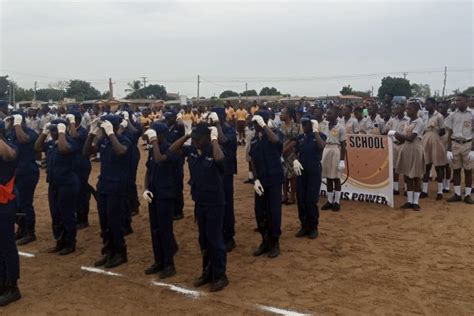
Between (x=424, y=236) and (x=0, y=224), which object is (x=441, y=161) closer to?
(x=424, y=236)

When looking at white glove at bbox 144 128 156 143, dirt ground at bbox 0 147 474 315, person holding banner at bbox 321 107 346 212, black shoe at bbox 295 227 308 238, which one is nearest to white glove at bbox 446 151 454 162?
dirt ground at bbox 0 147 474 315

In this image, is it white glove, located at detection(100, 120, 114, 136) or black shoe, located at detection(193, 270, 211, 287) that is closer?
black shoe, located at detection(193, 270, 211, 287)

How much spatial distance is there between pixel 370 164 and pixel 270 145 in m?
4.24

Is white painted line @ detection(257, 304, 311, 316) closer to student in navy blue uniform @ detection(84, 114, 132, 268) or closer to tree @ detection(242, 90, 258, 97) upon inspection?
student in navy blue uniform @ detection(84, 114, 132, 268)

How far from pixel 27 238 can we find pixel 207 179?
410cm

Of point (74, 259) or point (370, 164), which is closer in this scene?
point (74, 259)

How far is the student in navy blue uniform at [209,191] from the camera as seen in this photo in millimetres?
5504

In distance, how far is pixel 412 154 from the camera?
9.56 meters

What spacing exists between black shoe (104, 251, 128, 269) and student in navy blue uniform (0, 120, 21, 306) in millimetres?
1289

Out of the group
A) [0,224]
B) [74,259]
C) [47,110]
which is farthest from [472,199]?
[47,110]

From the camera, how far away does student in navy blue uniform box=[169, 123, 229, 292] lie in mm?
5504

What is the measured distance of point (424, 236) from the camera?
7699 mm

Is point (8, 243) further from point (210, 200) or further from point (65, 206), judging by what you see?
point (210, 200)

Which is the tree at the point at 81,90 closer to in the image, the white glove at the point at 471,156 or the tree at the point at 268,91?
the tree at the point at 268,91
